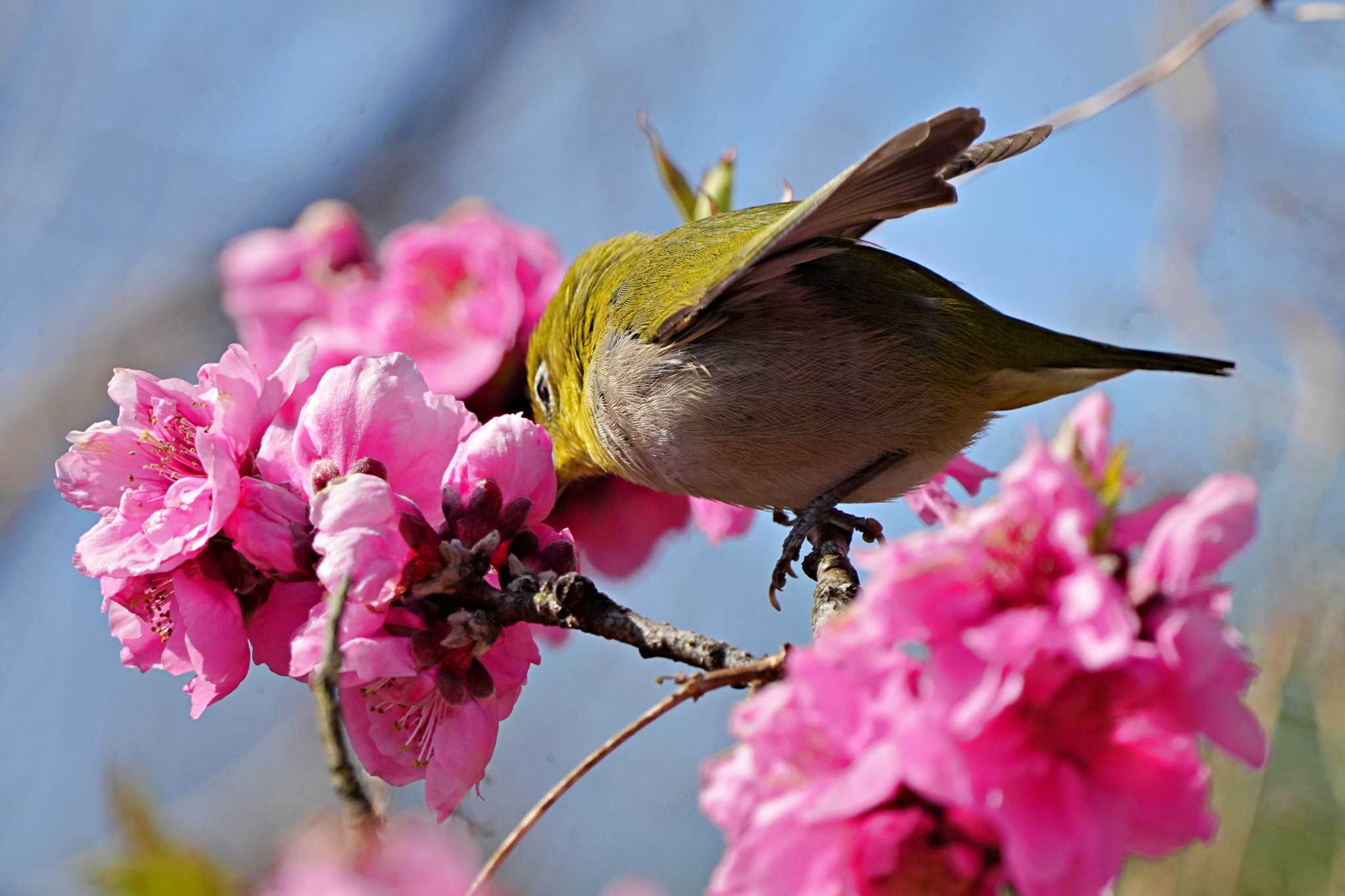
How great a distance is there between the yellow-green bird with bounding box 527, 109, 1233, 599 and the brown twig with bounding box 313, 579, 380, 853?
172cm

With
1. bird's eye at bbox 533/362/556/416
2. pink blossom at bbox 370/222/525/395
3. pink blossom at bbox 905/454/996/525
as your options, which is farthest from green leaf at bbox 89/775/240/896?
bird's eye at bbox 533/362/556/416

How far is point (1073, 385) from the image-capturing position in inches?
113

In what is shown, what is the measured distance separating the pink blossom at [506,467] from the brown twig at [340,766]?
66cm

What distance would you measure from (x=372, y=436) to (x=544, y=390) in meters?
1.51

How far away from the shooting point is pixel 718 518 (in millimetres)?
2936

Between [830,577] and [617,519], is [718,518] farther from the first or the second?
[830,577]

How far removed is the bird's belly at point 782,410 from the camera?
2.76m

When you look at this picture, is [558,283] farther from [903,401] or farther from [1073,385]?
[1073,385]

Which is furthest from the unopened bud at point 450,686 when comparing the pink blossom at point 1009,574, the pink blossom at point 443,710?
the pink blossom at point 1009,574

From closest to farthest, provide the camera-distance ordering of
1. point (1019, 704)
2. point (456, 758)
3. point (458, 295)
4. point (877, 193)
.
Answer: point (1019, 704)
point (456, 758)
point (877, 193)
point (458, 295)

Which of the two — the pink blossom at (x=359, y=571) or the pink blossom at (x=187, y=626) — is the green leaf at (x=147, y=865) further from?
the pink blossom at (x=187, y=626)

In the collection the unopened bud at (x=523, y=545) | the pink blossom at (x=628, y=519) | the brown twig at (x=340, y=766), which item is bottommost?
the pink blossom at (x=628, y=519)

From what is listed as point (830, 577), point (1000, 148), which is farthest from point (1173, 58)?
point (830, 577)

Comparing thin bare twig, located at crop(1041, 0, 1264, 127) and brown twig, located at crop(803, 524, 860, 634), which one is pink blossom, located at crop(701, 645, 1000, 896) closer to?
brown twig, located at crop(803, 524, 860, 634)
